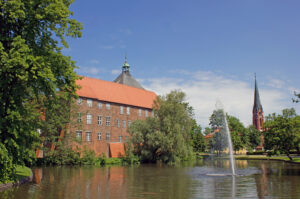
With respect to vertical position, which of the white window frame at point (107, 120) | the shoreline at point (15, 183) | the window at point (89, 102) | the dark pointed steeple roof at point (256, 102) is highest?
the dark pointed steeple roof at point (256, 102)

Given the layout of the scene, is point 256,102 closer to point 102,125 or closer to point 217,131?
point 217,131

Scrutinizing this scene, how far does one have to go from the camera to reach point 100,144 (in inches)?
1951

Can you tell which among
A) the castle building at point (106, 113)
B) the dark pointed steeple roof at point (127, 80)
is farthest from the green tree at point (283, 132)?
the dark pointed steeple roof at point (127, 80)

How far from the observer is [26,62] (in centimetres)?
1461

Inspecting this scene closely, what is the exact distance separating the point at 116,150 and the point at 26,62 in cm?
3775

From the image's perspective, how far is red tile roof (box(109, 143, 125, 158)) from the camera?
5000cm

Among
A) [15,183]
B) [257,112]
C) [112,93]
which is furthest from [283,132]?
[257,112]

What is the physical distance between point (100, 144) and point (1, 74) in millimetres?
36302

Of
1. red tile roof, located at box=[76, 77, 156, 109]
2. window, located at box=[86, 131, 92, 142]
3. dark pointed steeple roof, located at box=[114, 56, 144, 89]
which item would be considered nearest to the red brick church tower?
dark pointed steeple roof, located at box=[114, 56, 144, 89]

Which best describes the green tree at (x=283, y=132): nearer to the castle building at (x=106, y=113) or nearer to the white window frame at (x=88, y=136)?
the castle building at (x=106, y=113)

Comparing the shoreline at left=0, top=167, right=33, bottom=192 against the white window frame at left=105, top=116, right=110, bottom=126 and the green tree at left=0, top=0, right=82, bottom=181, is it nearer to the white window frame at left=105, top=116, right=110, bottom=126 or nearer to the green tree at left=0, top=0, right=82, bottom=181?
the green tree at left=0, top=0, right=82, bottom=181

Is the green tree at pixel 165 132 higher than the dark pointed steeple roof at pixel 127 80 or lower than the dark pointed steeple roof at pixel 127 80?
lower

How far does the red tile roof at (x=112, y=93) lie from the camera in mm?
50750

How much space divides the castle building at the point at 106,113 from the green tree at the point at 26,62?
92.1 ft
